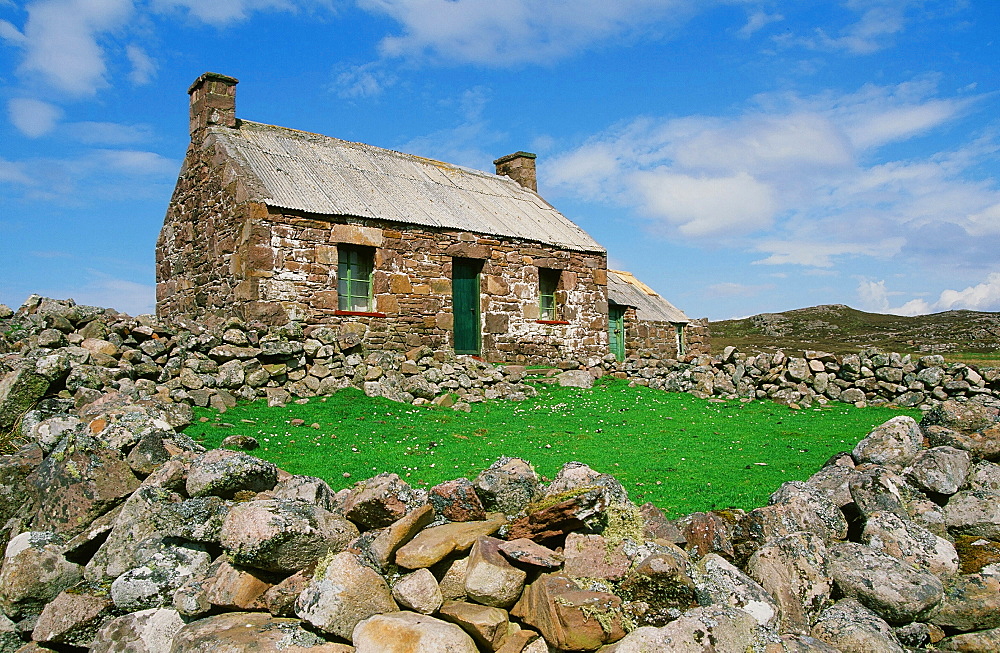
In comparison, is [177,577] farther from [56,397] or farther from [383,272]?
[383,272]

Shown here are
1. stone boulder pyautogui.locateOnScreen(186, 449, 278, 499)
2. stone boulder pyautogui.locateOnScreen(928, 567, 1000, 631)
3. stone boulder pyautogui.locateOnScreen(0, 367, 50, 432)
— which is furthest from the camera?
stone boulder pyautogui.locateOnScreen(0, 367, 50, 432)

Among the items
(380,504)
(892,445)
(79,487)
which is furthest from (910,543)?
(79,487)

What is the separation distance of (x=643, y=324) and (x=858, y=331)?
29.1m

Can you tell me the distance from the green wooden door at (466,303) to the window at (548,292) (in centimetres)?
256

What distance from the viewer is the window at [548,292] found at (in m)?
19.7

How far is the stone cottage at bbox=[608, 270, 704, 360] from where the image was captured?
23330mm

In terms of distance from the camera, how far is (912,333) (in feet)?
132

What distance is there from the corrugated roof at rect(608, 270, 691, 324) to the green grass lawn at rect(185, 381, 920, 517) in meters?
9.55

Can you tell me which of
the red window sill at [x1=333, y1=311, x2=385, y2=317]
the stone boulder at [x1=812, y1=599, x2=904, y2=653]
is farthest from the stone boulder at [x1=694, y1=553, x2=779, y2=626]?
the red window sill at [x1=333, y1=311, x2=385, y2=317]

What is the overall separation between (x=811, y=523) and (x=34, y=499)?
7.30 meters

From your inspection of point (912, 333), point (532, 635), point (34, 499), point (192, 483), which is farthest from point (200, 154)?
point (912, 333)

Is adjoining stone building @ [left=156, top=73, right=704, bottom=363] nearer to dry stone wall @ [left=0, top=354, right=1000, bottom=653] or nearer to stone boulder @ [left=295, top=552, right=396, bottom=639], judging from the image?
dry stone wall @ [left=0, top=354, right=1000, bottom=653]

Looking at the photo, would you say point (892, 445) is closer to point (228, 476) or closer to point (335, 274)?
point (228, 476)

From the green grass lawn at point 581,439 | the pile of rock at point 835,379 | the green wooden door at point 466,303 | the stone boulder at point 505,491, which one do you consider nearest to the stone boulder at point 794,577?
the green grass lawn at point 581,439
